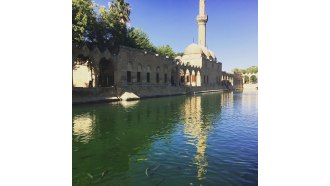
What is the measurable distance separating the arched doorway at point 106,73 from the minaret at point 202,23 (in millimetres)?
30454

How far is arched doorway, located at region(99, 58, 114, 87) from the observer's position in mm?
27098

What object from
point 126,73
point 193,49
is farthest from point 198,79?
point 126,73

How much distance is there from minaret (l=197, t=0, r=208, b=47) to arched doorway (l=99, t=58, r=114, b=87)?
30.5 metres

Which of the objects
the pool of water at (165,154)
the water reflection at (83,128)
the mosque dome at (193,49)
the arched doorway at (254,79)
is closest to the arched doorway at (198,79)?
the mosque dome at (193,49)

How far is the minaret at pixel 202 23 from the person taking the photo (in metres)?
51.6

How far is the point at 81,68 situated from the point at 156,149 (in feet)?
74.5

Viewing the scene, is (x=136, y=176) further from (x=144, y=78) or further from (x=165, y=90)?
(x=165, y=90)

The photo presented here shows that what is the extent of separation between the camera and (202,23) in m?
52.4

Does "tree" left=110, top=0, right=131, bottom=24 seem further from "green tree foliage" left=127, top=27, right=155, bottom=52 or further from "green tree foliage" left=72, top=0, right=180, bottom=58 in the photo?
"green tree foliage" left=127, top=27, right=155, bottom=52

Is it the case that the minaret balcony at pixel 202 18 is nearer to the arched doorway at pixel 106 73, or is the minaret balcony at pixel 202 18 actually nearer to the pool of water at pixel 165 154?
the arched doorway at pixel 106 73

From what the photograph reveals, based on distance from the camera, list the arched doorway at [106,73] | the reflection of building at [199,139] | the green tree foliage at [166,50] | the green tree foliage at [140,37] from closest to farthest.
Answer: the reflection of building at [199,139] → the arched doorway at [106,73] → the green tree foliage at [140,37] → the green tree foliage at [166,50]

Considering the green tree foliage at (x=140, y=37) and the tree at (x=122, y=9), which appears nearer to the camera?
the tree at (x=122, y=9)

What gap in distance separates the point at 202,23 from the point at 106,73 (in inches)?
1233
